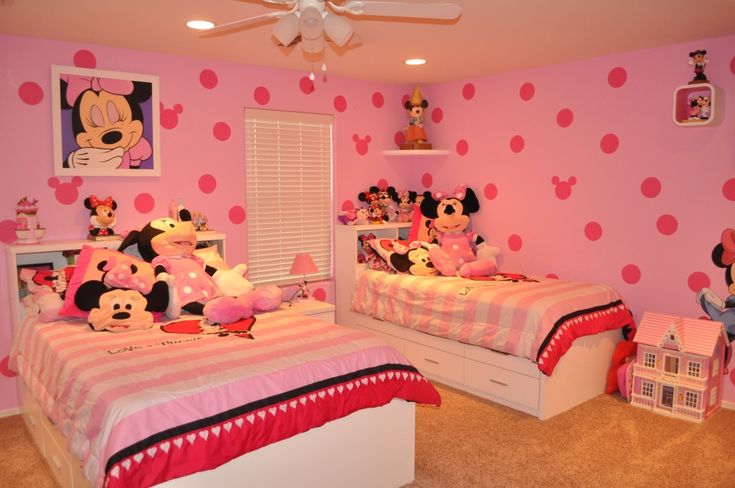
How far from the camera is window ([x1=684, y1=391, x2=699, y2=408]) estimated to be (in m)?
3.26

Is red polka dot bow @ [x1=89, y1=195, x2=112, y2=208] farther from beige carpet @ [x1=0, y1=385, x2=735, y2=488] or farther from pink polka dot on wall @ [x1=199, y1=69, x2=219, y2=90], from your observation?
beige carpet @ [x1=0, y1=385, x2=735, y2=488]

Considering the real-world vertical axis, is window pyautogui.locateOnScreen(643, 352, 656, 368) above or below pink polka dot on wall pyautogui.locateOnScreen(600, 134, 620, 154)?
below

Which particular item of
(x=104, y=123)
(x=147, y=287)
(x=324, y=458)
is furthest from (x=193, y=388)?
(x=104, y=123)

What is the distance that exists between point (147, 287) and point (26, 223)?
87 centimetres

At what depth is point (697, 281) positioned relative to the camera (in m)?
3.52

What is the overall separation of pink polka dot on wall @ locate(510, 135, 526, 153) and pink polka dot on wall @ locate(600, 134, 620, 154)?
0.62 meters

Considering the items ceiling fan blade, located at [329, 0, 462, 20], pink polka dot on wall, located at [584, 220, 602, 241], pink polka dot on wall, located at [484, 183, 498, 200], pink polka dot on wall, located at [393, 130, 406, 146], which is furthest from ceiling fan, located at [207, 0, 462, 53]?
pink polka dot on wall, located at [393, 130, 406, 146]

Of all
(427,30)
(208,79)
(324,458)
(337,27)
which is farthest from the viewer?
(208,79)

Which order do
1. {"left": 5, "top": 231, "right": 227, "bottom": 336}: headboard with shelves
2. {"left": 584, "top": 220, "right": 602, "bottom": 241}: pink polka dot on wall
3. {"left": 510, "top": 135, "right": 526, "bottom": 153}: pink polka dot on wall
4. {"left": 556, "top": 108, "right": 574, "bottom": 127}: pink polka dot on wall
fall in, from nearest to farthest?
{"left": 5, "top": 231, "right": 227, "bottom": 336}: headboard with shelves < {"left": 584, "top": 220, "right": 602, "bottom": 241}: pink polka dot on wall < {"left": 556, "top": 108, "right": 574, "bottom": 127}: pink polka dot on wall < {"left": 510, "top": 135, "right": 526, "bottom": 153}: pink polka dot on wall

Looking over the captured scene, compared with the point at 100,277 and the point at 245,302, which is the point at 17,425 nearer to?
the point at 100,277

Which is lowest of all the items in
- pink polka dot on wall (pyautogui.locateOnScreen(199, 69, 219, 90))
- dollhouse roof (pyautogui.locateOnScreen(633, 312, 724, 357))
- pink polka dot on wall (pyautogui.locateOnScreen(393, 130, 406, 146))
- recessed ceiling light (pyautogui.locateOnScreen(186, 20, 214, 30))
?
dollhouse roof (pyautogui.locateOnScreen(633, 312, 724, 357))

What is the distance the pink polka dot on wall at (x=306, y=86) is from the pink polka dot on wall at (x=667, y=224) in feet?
8.60

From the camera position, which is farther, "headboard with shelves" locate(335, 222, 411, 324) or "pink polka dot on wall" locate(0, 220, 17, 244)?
"headboard with shelves" locate(335, 222, 411, 324)

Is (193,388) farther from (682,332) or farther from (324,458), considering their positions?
(682,332)
